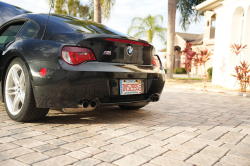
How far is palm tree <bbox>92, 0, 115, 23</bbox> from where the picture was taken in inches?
503

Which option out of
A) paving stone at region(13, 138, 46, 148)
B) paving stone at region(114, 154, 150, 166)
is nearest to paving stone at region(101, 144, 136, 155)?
paving stone at region(114, 154, 150, 166)

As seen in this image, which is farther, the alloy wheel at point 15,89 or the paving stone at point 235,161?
the alloy wheel at point 15,89

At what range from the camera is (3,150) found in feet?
7.61

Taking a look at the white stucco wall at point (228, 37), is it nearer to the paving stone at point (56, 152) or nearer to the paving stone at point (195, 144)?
the paving stone at point (195, 144)

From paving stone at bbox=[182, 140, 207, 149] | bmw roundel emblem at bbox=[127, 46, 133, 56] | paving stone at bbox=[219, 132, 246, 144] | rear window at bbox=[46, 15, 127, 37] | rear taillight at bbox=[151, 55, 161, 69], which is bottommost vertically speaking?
paving stone at bbox=[219, 132, 246, 144]

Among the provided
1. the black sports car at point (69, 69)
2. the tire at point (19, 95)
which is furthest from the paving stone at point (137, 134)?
the tire at point (19, 95)

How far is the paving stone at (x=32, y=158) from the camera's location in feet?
6.83

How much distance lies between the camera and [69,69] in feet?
9.60

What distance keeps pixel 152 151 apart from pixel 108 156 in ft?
1.48

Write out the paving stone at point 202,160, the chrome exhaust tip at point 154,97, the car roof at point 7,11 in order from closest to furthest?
1. the paving stone at point 202,160
2. the chrome exhaust tip at point 154,97
3. the car roof at point 7,11

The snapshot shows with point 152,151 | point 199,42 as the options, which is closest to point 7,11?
point 152,151

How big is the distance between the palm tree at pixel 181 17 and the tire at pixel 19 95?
34.3 ft

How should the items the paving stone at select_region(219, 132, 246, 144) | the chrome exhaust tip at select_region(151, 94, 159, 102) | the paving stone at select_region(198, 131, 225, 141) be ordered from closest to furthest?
the paving stone at select_region(219, 132, 246, 144) → the paving stone at select_region(198, 131, 225, 141) → the chrome exhaust tip at select_region(151, 94, 159, 102)

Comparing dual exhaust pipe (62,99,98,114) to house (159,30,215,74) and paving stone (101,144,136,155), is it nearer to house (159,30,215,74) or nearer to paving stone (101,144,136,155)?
paving stone (101,144,136,155)
